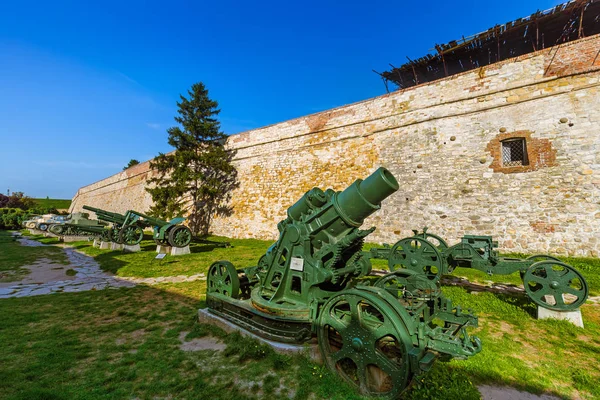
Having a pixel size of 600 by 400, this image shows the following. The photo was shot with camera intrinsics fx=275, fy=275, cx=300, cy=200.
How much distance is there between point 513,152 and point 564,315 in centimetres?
678

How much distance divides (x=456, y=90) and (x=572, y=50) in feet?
10.2

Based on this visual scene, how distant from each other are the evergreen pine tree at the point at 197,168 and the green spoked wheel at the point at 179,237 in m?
5.10

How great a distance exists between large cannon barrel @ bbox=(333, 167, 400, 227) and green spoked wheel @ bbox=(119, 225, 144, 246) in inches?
484

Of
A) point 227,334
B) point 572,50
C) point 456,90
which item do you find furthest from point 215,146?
point 572,50

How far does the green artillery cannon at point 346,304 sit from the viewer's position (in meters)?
2.37

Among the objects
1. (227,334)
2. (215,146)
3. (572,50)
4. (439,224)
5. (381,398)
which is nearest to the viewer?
(381,398)

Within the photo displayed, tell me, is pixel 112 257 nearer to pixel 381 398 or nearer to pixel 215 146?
pixel 215 146

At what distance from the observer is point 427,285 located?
11.5 feet

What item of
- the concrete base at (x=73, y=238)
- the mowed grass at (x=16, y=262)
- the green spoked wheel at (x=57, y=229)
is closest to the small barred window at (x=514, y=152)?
the mowed grass at (x=16, y=262)

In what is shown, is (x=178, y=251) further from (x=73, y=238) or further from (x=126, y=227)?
(x=73, y=238)

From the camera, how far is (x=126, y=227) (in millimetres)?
12461

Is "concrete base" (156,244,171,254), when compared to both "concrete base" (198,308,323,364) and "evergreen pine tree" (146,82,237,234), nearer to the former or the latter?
"evergreen pine tree" (146,82,237,234)

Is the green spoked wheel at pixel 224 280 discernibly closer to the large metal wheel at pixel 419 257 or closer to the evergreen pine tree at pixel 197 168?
the large metal wheel at pixel 419 257

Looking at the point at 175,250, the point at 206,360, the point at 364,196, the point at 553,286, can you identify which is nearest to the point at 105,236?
the point at 175,250
